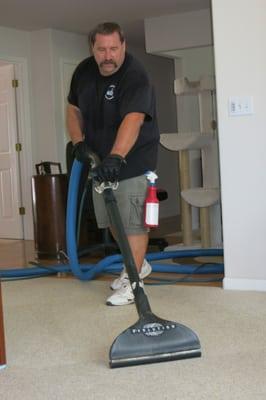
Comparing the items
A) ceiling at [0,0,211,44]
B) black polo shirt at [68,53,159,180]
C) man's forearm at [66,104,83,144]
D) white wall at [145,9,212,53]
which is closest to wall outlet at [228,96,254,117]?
black polo shirt at [68,53,159,180]

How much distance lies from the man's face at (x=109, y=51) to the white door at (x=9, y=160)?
3937 millimetres

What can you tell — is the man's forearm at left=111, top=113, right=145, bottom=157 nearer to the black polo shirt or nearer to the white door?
the black polo shirt

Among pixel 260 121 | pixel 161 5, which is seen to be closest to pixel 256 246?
pixel 260 121

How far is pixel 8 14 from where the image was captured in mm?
5855

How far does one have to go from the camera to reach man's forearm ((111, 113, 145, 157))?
2668mm

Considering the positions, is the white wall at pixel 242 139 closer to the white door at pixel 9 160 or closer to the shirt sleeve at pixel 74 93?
the shirt sleeve at pixel 74 93

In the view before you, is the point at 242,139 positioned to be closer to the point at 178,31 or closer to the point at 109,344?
the point at 109,344

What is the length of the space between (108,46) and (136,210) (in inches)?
33.1

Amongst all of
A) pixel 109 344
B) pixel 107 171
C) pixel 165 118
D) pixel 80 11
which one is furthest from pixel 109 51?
pixel 165 118

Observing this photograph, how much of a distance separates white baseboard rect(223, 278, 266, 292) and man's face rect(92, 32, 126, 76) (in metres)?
1.38

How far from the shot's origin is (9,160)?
22.0 feet

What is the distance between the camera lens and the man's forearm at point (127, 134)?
267 cm

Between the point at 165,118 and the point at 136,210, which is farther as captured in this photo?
the point at 165,118

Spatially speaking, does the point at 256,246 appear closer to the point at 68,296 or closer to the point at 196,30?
the point at 68,296
